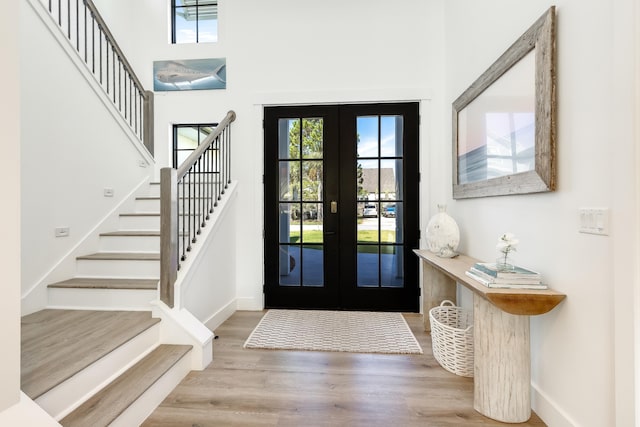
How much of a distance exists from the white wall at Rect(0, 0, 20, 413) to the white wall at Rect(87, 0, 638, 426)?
2.27 metres

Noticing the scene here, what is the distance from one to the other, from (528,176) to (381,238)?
1.86 m

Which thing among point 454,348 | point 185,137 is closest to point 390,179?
point 454,348

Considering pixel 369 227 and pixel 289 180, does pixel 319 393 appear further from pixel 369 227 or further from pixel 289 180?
pixel 289 180

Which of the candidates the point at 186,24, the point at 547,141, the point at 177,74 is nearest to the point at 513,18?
the point at 547,141

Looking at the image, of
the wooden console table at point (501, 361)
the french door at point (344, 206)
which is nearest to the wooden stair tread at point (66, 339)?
the french door at point (344, 206)

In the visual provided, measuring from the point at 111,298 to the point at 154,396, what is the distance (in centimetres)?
99

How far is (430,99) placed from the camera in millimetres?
3465

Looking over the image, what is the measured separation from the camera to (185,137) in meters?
4.05

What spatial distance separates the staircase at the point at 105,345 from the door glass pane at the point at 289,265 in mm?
1297

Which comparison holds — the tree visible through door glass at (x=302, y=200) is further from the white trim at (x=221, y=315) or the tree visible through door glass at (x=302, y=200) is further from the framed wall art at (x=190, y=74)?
the framed wall art at (x=190, y=74)

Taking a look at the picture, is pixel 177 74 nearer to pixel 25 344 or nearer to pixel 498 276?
pixel 25 344

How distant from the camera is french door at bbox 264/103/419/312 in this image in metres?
3.53

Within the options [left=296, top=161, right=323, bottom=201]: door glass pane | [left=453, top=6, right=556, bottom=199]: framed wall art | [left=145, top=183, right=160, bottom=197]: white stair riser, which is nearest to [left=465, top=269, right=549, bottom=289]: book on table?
[left=453, top=6, right=556, bottom=199]: framed wall art

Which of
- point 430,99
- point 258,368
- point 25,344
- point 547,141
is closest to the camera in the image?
point 547,141
